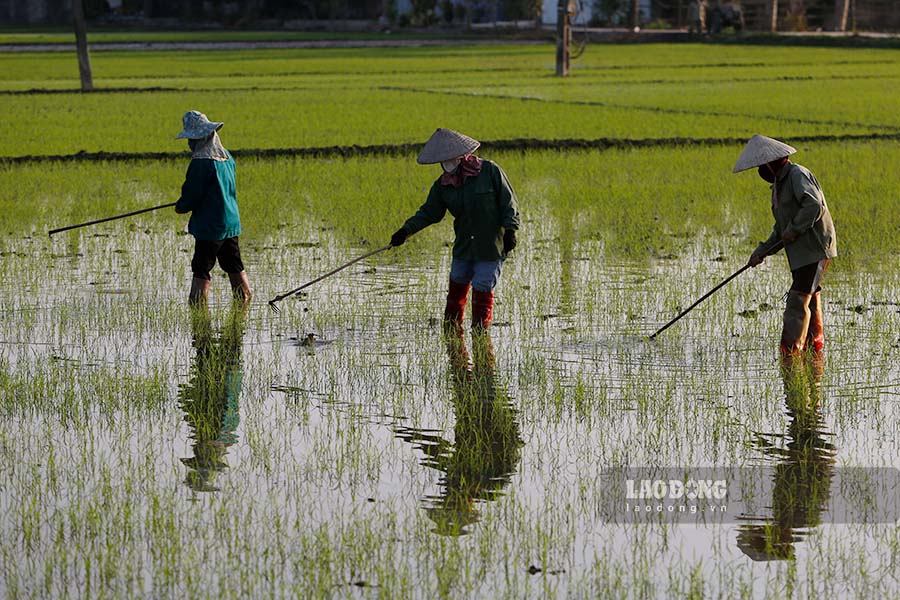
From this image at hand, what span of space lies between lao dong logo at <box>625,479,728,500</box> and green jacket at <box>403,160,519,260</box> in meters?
2.30

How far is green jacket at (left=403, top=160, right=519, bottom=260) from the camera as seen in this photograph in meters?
7.11

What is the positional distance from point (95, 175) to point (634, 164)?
5.37 metres

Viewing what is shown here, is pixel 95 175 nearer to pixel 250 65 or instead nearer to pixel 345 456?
pixel 345 456


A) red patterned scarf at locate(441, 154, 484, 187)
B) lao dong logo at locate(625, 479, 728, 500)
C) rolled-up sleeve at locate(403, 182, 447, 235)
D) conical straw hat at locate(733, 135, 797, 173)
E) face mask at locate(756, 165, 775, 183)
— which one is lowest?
lao dong logo at locate(625, 479, 728, 500)

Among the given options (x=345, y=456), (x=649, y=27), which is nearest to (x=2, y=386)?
(x=345, y=456)

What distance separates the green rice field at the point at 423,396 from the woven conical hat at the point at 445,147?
929 mm

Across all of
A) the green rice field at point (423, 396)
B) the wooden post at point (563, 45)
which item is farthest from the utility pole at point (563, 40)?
the green rice field at point (423, 396)

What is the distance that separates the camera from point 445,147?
6926 mm

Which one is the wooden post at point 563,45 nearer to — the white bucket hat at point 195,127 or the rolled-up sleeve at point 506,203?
the white bucket hat at point 195,127

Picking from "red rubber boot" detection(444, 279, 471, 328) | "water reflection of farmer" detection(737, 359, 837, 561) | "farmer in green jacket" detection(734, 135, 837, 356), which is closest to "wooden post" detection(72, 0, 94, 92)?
"red rubber boot" detection(444, 279, 471, 328)

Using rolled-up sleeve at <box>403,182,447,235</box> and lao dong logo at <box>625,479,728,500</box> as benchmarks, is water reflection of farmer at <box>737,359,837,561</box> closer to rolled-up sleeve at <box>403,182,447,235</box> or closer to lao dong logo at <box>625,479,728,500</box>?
lao dong logo at <box>625,479,728,500</box>

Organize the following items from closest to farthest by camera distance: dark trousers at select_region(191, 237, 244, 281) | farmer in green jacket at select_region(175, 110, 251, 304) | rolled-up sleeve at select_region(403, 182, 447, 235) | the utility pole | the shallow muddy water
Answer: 1. the shallow muddy water
2. rolled-up sleeve at select_region(403, 182, 447, 235)
3. farmer in green jacket at select_region(175, 110, 251, 304)
4. dark trousers at select_region(191, 237, 244, 281)
5. the utility pole

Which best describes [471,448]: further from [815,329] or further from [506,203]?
[815,329]

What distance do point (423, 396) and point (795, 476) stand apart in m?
1.76
